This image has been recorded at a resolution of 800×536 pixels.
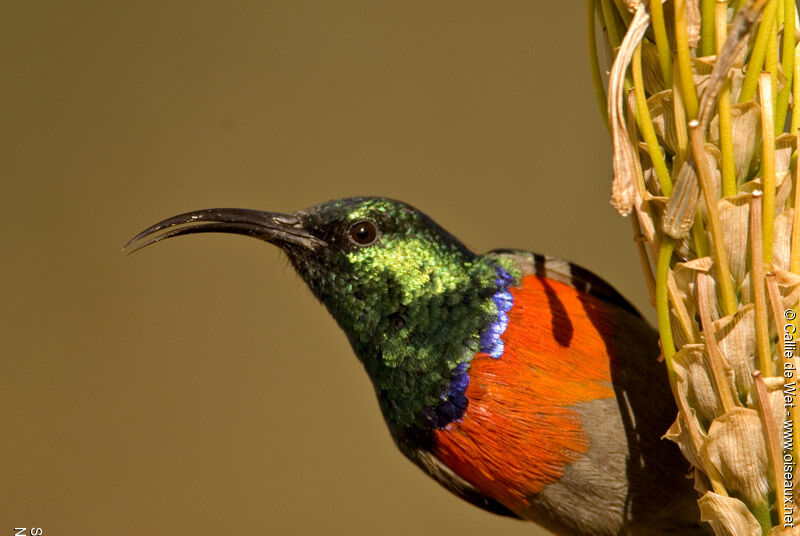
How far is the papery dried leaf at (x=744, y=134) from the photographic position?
45 centimetres

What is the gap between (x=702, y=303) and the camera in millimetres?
459

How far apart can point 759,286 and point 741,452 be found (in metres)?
0.10

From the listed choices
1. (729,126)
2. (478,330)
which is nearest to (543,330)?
(478,330)

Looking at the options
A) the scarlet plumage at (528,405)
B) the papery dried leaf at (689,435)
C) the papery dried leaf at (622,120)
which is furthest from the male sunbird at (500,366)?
the papery dried leaf at (622,120)

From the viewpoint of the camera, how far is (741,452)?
0.45 meters

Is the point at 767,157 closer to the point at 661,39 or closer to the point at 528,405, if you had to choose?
the point at 661,39

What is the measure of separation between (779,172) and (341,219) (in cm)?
38

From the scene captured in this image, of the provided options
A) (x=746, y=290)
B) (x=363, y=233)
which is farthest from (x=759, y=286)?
(x=363, y=233)

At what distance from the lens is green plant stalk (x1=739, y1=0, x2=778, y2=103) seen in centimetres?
44

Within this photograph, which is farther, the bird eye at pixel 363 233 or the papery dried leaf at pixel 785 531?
the bird eye at pixel 363 233

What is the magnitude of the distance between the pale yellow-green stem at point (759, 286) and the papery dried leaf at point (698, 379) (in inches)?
1.3

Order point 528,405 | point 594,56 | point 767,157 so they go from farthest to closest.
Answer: point 528,405 → point 594,56 → point 767,157

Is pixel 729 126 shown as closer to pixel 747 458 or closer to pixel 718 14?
pixel 718 14

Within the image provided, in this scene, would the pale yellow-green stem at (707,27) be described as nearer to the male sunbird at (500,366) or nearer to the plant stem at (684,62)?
the plant stem at (684,62)
